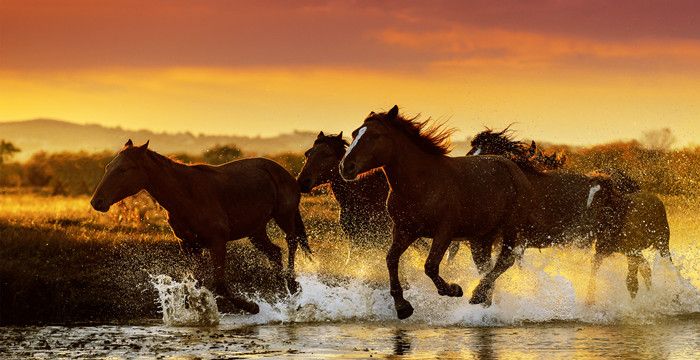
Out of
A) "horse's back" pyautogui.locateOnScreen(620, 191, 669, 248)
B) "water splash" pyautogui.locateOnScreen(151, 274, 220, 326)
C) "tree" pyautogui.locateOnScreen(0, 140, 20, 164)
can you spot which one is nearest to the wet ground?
"water splash" pyautogui.locateOnScreen(151, 274, 220, 326)

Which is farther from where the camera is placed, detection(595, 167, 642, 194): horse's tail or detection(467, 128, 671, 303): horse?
detection(595, 167, 642, 194): horse's tail

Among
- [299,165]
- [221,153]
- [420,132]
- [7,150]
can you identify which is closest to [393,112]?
[420,132]

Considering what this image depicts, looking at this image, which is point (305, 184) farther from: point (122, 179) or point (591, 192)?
point (591, 192)

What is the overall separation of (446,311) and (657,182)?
14835 millimetres

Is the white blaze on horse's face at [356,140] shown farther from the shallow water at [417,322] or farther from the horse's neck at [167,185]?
the horse's neck at [167,185]

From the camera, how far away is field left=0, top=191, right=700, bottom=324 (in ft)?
51.0

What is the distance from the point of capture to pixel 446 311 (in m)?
14.1

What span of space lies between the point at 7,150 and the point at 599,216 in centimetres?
3624

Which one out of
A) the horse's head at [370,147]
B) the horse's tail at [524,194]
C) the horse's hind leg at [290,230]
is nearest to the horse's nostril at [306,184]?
the horse's hind leg at [290,230]

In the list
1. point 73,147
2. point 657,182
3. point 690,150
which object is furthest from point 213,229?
point 73,147

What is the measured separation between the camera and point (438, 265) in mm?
13203

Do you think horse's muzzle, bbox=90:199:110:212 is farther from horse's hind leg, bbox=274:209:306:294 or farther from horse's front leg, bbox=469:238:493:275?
horse's front leg, bbox=469:238:493:275

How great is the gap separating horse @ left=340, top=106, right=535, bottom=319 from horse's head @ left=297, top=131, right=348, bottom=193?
217 centimetres

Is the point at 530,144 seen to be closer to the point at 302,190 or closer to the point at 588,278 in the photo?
the point at 588,278
